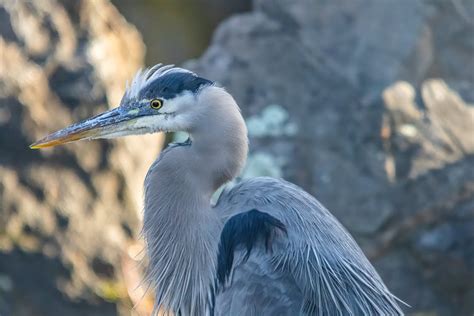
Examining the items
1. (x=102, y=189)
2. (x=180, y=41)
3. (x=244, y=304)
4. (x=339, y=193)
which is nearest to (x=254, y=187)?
(x=244, y=304)

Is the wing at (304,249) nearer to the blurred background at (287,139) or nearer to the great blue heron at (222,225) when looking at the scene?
the great blue heron at (222,225)

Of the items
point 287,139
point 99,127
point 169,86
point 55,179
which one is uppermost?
point 169,86

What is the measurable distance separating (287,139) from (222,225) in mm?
2258

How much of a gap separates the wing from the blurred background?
2.00 meters

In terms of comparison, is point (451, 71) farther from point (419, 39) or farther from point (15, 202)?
point (15, 202)

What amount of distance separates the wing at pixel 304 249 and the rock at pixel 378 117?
1.99 metres

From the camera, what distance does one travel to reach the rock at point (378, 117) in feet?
17.5

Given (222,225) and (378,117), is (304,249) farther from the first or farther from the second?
(378,117)

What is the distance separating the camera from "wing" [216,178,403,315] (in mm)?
3189

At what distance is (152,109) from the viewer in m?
3.26

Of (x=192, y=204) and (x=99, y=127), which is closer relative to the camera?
(x=99, y=127)

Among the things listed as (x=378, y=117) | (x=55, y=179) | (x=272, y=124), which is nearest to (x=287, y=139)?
(x=272, y=124)

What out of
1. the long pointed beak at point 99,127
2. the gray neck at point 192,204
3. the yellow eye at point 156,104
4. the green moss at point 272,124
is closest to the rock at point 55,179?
the green moss at point 272,124

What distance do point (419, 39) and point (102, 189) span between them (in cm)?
228
